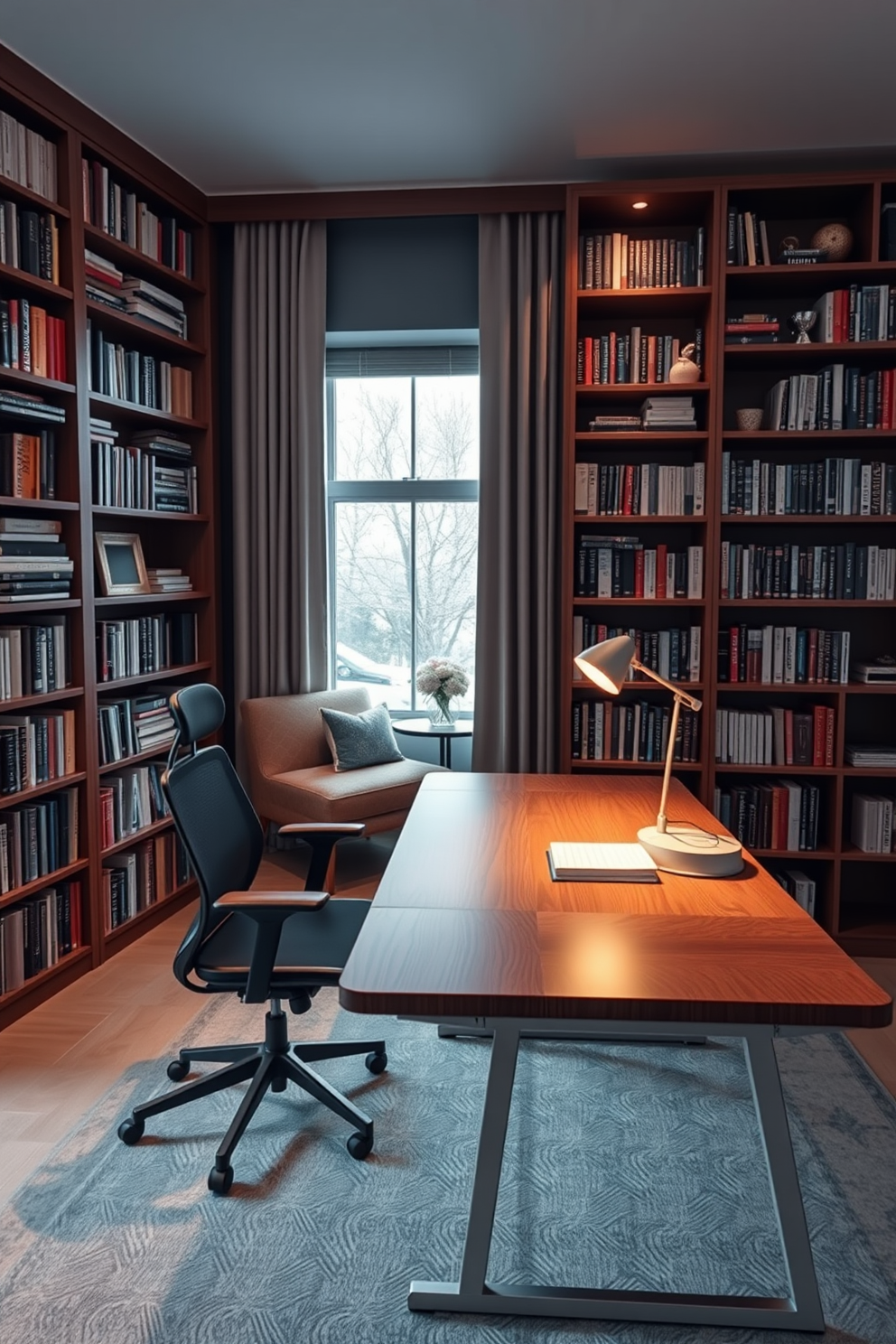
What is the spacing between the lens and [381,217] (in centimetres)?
404

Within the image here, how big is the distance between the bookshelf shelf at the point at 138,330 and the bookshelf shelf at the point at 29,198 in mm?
300

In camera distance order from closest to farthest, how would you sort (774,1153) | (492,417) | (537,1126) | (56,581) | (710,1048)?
(774,1153) → (537,1126) → (710,1048) → (56,581) → (492,417)

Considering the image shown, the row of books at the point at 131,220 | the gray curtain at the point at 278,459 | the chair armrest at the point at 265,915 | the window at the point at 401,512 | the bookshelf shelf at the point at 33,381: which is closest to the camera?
the chair armrest at the point at 265,915

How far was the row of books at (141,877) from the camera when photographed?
135 inches

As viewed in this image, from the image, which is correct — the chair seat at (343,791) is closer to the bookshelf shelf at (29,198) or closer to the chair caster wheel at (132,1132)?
the chair caster wheel at (132,1132)

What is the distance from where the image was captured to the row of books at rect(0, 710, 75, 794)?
2.84m

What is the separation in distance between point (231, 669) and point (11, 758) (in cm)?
162

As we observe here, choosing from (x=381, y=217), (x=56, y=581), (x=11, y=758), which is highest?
(x=381, y=217)

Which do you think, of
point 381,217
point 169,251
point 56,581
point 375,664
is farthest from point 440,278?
point 56,581

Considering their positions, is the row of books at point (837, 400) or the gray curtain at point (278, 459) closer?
the row of books at point (837, 400)

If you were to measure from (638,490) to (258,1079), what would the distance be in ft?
8.28

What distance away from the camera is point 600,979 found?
4.91 feet

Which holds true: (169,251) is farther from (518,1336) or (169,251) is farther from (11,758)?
(518,1336)

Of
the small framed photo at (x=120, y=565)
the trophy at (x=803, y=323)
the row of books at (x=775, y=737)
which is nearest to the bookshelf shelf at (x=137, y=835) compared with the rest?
the small framed photo at (x=120, y=565)
